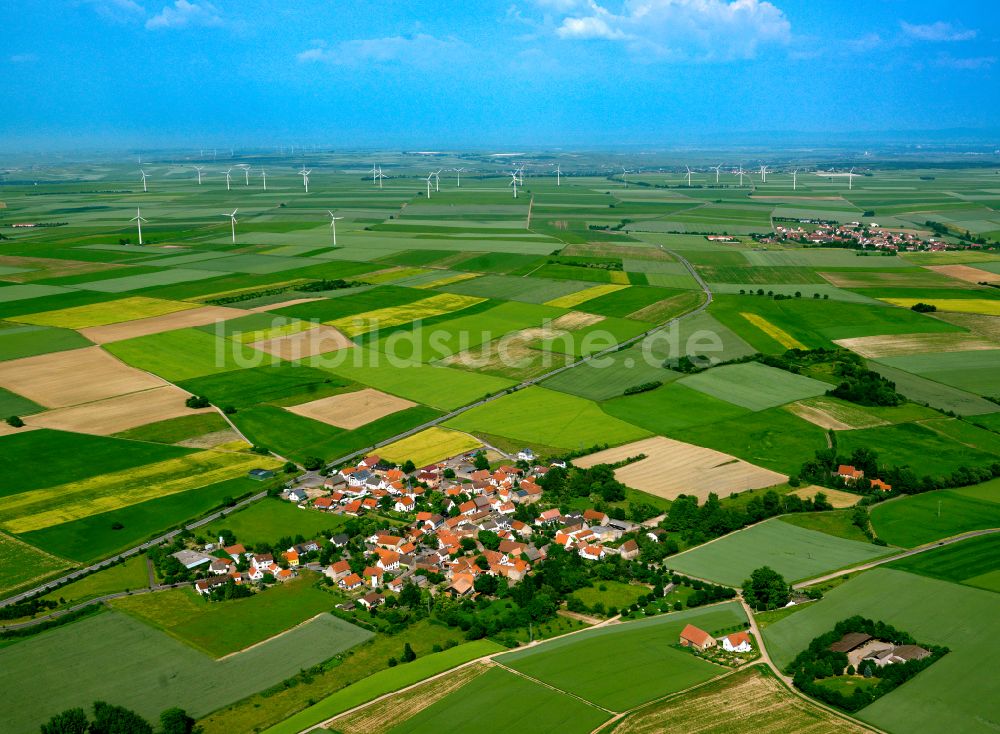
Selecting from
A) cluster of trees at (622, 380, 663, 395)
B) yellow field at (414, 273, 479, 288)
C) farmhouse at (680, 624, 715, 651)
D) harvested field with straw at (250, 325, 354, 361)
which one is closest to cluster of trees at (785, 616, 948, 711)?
farmhouse at (680, 624, 715, 651)

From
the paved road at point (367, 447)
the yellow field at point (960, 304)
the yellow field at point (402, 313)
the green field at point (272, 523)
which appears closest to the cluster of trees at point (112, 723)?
the paved road at point (367, 447)

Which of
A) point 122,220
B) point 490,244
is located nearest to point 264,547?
point 490,244

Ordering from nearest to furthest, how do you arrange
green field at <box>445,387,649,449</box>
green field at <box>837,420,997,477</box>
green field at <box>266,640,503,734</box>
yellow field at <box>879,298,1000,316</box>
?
green field at <box>266,640,503,734</box> → green field at <box>837,420,997,477</box> → green field at <box>445,387,649,449</box> → yellow field at <box>879,298,1000,316</box>

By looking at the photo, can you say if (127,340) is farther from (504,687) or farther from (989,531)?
(989,531)

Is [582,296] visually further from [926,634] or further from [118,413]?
[926,634]

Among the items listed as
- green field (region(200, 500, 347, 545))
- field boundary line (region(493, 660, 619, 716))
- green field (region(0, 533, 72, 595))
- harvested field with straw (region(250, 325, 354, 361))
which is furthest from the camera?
harvested field with straw (region(250, 325, 354, 361))

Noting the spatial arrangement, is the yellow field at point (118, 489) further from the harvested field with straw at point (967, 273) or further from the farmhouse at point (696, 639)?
the harvested field with straw at point (967, 273)

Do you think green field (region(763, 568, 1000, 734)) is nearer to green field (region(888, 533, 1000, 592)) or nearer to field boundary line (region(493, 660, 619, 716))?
green field (region(888, 533, 1000, 592))
